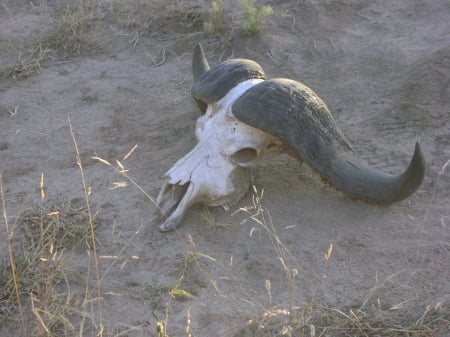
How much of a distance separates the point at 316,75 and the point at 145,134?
4.87 ft

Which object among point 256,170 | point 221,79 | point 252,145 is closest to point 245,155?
point 252,145

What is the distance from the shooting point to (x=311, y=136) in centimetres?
376

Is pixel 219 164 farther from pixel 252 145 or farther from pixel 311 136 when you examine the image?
pixel 311 136

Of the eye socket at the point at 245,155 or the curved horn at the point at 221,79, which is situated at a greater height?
the curved horn at the point at 221,79

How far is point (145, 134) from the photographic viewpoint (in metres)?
4.96

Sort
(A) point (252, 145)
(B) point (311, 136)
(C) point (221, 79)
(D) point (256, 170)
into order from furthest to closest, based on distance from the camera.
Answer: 1. (D) point (256, 170)
2. (C) point (221, 79)
3. (A) point (252, 145)
4. (B) point (311, 136)

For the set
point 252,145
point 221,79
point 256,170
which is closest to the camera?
point 252,145

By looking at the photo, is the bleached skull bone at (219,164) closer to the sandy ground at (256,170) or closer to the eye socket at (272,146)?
the eye socket at (272,146)

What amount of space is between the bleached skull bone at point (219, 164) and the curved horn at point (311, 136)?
13cm

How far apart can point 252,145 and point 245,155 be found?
0.12 meters

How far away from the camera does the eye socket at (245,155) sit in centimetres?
393

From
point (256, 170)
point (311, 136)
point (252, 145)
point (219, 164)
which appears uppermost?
point (311, 136)

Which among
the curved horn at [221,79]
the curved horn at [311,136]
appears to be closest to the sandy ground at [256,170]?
the curved horn at [311,136]

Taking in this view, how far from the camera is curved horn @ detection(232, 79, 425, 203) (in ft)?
12.2
